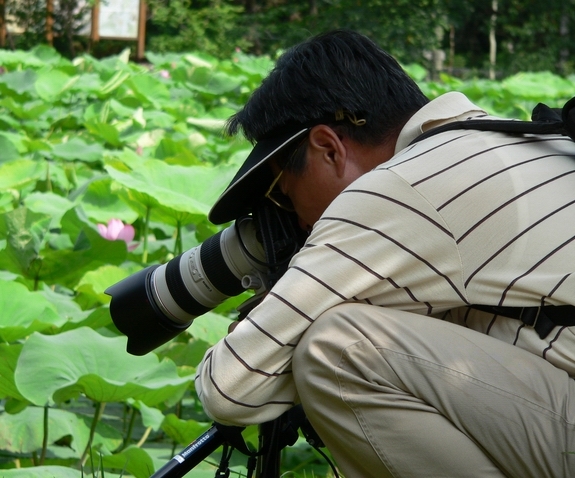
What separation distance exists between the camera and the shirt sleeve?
169 mm

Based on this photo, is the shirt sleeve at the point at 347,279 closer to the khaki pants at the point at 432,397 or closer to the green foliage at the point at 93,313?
the khaki pants at the point at 432,397

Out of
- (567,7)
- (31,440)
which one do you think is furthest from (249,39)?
(31,440)

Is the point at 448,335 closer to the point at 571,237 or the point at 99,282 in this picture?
the point at 571,237

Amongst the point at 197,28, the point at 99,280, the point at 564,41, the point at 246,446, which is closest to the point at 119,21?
the point at 197,28

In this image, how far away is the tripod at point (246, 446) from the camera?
1345 mm

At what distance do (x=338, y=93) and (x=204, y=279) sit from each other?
33 centimetres

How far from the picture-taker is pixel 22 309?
72.3 inches

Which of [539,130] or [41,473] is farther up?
[539,130]

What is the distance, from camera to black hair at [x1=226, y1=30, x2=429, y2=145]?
140cm

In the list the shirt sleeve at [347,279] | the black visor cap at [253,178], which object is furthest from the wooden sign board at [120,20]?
the shirt sleeve at [347,279]

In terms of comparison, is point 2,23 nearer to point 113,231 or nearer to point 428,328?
point 113,231

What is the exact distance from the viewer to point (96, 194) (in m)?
2.67

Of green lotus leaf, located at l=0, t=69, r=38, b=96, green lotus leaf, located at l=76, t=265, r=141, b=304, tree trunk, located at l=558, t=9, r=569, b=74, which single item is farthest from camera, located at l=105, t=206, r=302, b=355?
tree trunk, located at l=558, t=9, r=569, b=74

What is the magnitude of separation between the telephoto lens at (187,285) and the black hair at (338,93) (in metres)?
0.16
